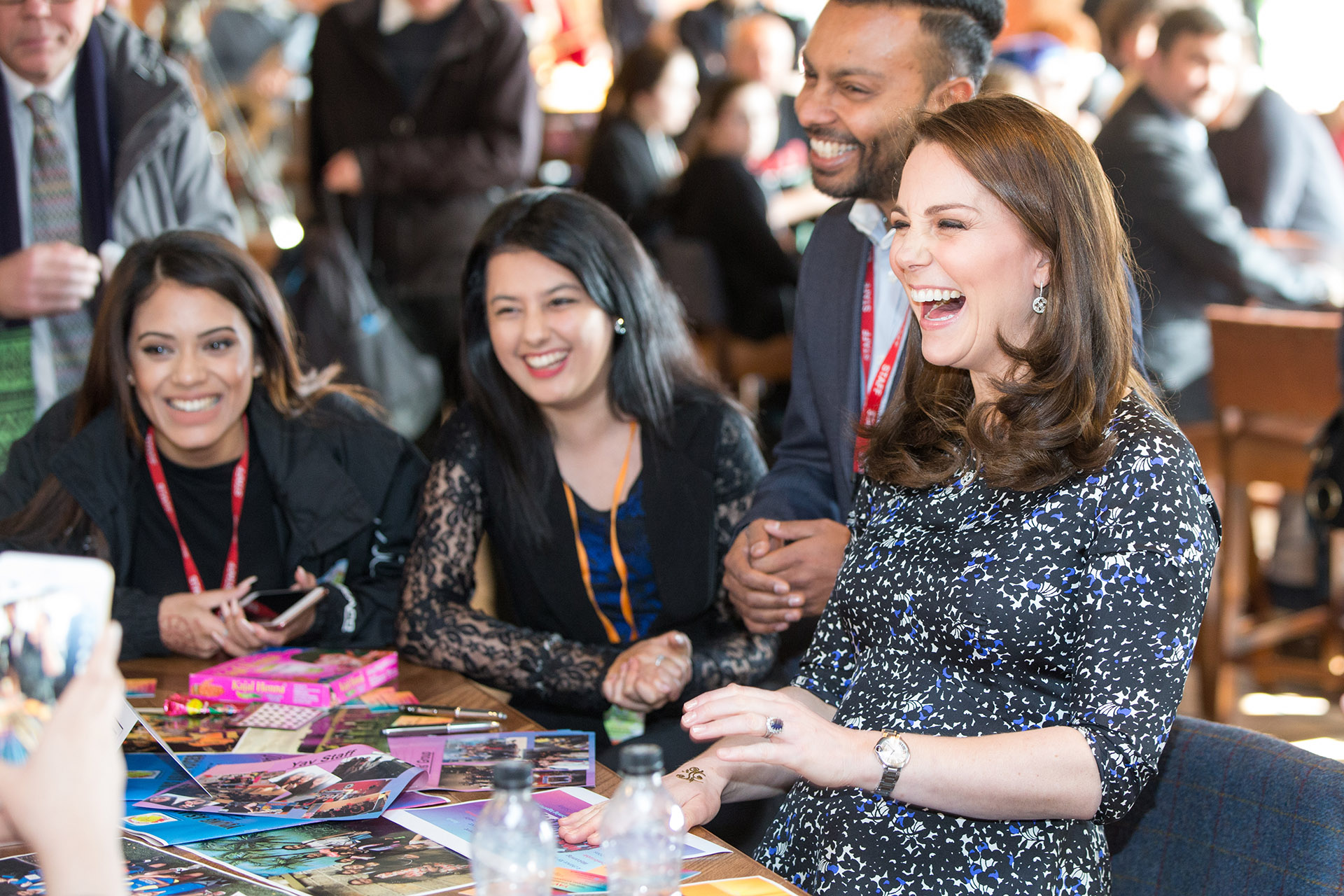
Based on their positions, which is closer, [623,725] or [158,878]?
[158,878]

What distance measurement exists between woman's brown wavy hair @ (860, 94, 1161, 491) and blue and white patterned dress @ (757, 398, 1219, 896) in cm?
4

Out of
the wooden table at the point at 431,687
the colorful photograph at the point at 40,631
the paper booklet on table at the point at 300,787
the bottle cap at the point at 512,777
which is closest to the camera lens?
the colorful photograph at the point at 40,631

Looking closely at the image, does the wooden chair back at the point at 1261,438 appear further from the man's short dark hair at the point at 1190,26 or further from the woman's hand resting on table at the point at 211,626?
the woman's hand resting on table at the point at 211,626

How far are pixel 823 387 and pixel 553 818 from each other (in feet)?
3.54

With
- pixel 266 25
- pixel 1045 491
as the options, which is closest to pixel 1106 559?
pixel 1045 491

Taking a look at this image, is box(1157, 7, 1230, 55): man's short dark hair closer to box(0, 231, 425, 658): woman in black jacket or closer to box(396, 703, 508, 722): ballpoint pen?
box(0, 231, 425, 658): woman in black jacket

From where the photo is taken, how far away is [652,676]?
80.7 inches

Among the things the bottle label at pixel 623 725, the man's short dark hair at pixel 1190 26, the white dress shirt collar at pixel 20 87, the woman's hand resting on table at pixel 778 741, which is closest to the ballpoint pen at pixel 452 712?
the bottle label at pixel 623 725

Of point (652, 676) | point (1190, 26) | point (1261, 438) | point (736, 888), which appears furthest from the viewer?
point (1190, 26)

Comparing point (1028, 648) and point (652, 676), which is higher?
point (1028, 648)

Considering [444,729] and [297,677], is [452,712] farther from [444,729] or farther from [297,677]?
[297,677]

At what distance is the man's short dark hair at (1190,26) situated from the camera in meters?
3.88

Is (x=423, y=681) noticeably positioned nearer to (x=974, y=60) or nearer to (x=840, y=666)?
(x=840, y=666)

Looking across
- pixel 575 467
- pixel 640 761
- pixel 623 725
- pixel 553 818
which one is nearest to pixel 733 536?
pixel 575 467
